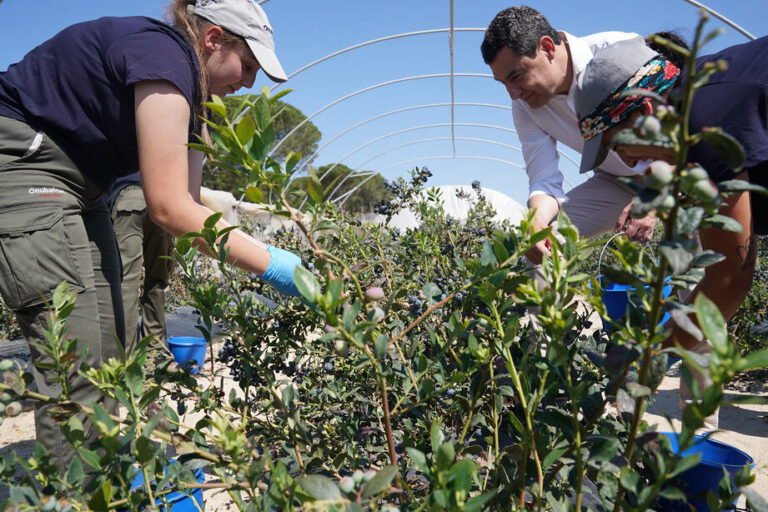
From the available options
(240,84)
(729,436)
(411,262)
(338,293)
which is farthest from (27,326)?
(729,436)

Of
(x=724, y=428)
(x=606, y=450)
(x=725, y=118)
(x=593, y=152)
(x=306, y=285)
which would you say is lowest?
(x=724, y=428)

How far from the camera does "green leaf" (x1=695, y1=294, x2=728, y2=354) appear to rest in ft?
1.75

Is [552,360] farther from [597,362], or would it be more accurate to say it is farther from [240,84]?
[240,84]

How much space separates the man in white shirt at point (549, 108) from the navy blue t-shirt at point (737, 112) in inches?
24.5

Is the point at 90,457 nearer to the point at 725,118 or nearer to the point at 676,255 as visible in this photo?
the point at 676,255

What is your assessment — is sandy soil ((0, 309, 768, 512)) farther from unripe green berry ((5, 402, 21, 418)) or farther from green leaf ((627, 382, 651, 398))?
green leaf ((627, 382, 651, 398))

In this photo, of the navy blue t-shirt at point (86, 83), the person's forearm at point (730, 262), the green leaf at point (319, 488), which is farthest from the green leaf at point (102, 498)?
the person's forearm at point (730, 262)

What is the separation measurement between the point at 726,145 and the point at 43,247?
1.54 m

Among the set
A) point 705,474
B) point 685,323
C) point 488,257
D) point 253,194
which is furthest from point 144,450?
point 705,474

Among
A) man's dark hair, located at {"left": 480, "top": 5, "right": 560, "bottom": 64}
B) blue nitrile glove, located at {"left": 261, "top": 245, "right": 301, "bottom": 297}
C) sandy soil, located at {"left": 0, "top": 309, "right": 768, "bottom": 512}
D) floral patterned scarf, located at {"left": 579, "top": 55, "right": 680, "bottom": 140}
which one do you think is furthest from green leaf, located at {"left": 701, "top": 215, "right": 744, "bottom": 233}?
sandy soil, located at {"left": 0, "top": 309, "right": 768, "bottom": 512}

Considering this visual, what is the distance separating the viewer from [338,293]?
0.71 m

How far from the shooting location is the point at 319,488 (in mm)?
657

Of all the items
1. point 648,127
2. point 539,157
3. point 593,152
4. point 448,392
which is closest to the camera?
point 648,127

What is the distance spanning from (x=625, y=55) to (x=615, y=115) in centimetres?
17
